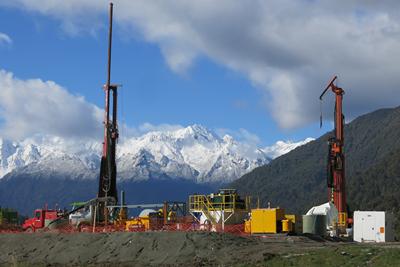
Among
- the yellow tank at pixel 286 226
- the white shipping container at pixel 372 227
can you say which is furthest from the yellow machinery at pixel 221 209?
the white shipping container at pixel 372 227

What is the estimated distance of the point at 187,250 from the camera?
154 ft

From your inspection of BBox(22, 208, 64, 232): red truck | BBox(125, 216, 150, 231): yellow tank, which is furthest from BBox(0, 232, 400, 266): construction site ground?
BBox(22, 208, 64, 232): red truck

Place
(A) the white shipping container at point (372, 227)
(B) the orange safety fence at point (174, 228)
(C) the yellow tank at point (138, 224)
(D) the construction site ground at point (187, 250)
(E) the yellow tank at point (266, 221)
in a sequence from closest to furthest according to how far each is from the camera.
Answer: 1. (D) the construction site ground at point (187, 250)
2. (E) the yellow tank at point (266, 221)
3. (B) the orange safety fence at point (174, 228)
4. (A) the white shipping container at point (372, 227)
5. (C) the yellow tank at point (138, 224)

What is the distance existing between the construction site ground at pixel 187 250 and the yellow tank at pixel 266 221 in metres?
1.57

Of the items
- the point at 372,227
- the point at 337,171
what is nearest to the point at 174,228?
the point at 372,227

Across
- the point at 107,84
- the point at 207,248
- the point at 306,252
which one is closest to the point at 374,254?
the point at 306,252

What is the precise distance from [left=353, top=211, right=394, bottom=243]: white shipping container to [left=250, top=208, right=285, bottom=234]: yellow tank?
843 cm

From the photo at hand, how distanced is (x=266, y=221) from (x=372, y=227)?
1045 cm

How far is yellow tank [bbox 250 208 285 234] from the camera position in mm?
55125

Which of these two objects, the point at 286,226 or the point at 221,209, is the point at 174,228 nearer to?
the point at 221,209

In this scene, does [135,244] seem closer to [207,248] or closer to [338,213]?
[207,248]

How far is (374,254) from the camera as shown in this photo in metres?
40.2

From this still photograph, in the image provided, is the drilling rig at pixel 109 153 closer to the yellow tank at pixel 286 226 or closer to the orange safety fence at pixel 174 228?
the orange safety fence at pixel 174 228

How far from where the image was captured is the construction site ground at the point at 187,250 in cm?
4053
